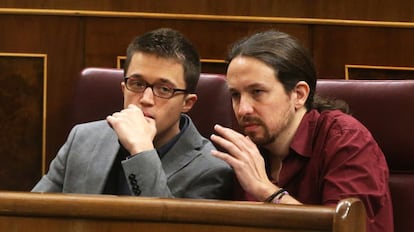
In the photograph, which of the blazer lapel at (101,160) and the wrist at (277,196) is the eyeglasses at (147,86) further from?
the wrist at (277,196)

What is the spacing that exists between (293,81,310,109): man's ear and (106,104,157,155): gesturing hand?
0.80 ft

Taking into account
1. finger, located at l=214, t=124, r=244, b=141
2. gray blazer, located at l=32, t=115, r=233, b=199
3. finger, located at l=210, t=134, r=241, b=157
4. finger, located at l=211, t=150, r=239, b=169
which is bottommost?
gray blazer, located at l=32, t=115, r=233, b=199

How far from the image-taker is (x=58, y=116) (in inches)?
74.6

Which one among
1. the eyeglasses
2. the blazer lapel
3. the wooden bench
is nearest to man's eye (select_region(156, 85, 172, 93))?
the eyeglasses

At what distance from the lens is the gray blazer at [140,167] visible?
1.20m

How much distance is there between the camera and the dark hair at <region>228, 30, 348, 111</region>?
3.93ft

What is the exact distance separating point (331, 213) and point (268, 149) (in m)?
0.58

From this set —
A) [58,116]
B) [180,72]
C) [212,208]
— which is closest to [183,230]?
[212,208]

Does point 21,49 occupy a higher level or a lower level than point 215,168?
higher

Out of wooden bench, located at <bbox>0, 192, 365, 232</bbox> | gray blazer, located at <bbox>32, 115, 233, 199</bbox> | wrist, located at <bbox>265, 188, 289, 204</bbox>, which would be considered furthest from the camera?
gray blazer, located at <bbox>32, 115, 233, 199</bbox>

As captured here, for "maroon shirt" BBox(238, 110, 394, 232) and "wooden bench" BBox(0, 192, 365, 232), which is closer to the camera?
"wooden bench" BBox(0, 192, 365, 232)

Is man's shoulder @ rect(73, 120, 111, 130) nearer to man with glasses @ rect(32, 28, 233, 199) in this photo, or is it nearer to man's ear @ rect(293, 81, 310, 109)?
man with glasses @ rect(32, 28, 233, 199)

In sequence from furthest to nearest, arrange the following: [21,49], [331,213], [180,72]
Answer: [21,49], [180,72], [331,213]

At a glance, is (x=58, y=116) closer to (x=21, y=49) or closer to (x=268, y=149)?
(x=21, y=49)
